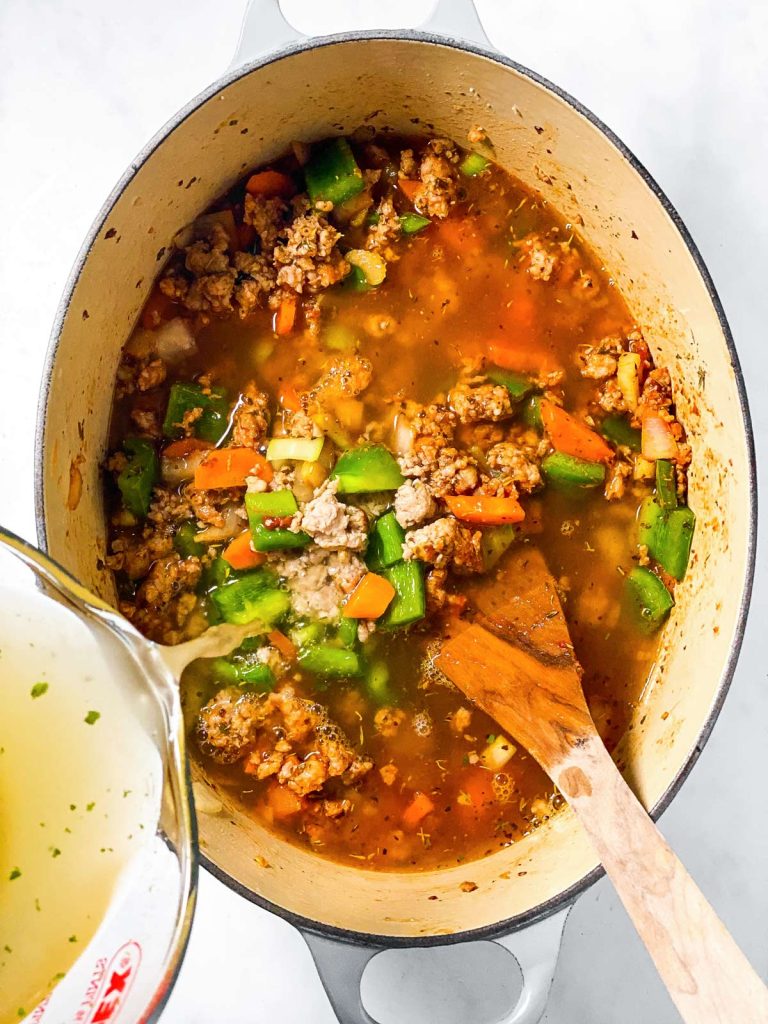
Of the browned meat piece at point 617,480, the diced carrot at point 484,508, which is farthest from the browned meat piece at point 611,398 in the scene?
the diced carrot at point 484,508

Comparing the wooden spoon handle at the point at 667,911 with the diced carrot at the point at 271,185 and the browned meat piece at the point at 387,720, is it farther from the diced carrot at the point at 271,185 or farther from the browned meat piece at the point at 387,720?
the diced carrot at the point at 271,185

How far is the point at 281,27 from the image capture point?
247 cm

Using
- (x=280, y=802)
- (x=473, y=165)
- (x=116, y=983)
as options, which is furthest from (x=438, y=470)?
(x=116, y=983)

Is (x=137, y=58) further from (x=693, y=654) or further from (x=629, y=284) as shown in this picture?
(x=693, y=654)

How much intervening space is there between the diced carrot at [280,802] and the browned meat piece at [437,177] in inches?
65.7

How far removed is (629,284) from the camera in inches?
113

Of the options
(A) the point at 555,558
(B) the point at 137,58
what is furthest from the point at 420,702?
(B) the point at 137,58

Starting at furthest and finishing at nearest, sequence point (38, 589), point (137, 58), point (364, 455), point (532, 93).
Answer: point (137, 58) → point (364, 455) → point (532, 93) → point (38, 589)

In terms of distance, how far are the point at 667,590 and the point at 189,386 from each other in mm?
1463

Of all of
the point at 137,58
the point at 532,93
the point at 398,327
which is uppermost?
the point at 137,58

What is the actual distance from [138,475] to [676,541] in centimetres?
151

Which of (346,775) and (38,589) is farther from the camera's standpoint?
(346,775)

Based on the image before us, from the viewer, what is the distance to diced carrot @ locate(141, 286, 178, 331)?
9.30 feet

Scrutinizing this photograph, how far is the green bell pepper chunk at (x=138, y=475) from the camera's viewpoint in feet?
9.01
